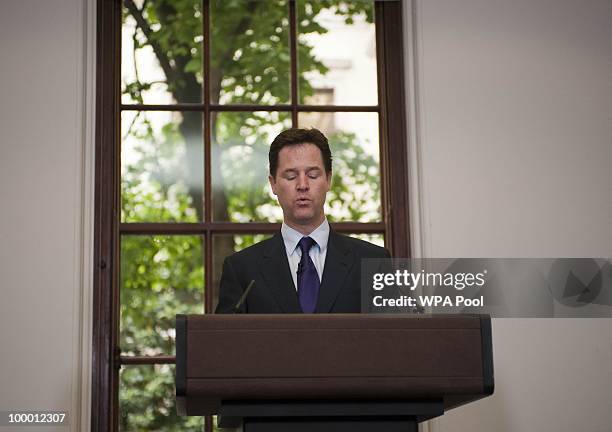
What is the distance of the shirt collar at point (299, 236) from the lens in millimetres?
2207

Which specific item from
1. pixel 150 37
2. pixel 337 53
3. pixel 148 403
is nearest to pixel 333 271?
pixel 148 403

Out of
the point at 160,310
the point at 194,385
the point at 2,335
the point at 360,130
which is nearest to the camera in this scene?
the point at 194,385

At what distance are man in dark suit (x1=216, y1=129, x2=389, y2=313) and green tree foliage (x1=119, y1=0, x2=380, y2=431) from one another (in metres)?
0.87

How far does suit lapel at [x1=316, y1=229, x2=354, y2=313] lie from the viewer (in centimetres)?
210

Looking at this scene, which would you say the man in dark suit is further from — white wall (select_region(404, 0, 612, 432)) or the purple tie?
white wall (select_region(404, 0, 612, 432))

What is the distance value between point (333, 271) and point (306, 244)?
0.10 metres

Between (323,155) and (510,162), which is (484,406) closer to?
(510,162)

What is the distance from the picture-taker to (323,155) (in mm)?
2295

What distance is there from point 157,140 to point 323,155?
1091 mm

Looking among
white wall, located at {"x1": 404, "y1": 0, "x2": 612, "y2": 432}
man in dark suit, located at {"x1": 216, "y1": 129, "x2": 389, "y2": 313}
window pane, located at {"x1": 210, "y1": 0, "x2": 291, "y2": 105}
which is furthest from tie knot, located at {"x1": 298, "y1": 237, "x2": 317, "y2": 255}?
window pane, located at {"x1": 210, "y1": 0, "x2": 291, "y2": 105}

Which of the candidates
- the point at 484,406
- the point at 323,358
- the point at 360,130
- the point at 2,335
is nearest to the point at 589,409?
the point at 484,406

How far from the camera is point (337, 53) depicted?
333 cm

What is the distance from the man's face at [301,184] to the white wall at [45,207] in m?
0.97

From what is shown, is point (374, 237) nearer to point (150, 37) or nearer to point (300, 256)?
point (300, 256)
